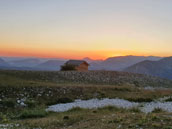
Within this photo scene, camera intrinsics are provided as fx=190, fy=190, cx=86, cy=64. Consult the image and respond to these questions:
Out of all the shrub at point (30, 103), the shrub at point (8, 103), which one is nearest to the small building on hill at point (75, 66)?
the shrub at point (30, 103)

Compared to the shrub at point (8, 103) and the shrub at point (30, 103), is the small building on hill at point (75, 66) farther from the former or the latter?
the shrub at point (8, 103)

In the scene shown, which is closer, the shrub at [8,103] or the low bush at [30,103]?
the shrub at [8,103]

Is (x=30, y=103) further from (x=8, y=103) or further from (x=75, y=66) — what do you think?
(x=75, y=66)

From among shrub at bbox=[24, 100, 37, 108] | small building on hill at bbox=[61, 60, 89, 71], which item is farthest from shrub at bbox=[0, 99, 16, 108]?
small building on hill at bbox=[61, 60, 89, 71]

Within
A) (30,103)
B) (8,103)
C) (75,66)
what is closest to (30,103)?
(30,103)

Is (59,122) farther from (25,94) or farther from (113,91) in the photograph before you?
(113,91)

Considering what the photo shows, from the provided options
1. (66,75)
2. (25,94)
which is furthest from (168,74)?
(25,94)

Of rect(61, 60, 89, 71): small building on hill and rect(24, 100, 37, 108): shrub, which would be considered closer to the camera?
rect(24, 100, 37, 108): shrub

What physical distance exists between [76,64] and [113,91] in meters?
30.1

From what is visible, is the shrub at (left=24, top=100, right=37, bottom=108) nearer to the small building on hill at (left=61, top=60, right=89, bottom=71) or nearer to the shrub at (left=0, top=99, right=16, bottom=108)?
the shrub at (left=0, top=99, right=16, bottom=108)

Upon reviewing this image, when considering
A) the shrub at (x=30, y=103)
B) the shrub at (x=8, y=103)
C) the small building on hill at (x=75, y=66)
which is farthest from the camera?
the small building on hill at (x=75, y=66)

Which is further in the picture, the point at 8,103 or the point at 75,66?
the point at 75,66

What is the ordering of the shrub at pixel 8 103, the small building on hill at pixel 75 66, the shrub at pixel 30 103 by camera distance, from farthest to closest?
the small building on hill at pixel 75 66, the shrub at pixel 30 103, the shrub at pixel 8 103

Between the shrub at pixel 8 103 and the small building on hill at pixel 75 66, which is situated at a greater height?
the small building on hill at pixel 75 66
